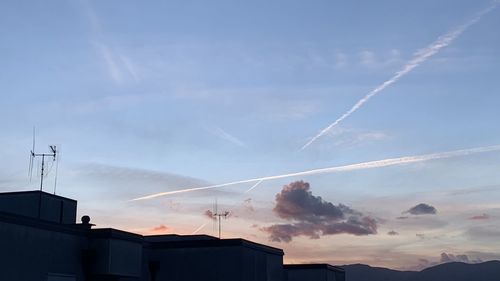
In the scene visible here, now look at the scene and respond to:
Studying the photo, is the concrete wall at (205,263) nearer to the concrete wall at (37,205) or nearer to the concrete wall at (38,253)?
the concrete wall at (37,205)

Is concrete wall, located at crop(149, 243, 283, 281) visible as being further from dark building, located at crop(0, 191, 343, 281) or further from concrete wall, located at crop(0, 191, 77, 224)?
concrete wall, located at crop(0, 191, 77, 224)

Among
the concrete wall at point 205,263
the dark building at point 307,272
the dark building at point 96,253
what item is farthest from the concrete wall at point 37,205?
the dark building at point 307,272

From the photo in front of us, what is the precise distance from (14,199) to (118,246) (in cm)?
1032

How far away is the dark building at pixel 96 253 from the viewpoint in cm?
2769

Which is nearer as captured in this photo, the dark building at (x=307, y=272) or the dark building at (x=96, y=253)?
the dark building at (x=96, y=253)

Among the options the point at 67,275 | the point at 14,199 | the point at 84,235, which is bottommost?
the point at 67,275

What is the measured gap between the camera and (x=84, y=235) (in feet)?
105

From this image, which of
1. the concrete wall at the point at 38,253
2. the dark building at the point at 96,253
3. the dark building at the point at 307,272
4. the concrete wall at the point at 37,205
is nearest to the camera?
the concrete wall at the point at 38,253

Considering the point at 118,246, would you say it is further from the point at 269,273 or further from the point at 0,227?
the point at 269,273

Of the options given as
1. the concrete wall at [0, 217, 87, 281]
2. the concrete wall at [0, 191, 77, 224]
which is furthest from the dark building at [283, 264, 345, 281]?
the concrete wall at [0, 217, 87, 281]

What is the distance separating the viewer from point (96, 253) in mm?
32156

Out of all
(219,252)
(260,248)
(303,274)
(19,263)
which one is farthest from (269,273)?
(19,263)

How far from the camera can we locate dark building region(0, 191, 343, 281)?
27.7 meters

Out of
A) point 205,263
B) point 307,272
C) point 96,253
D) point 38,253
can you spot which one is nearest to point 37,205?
point 96,253
